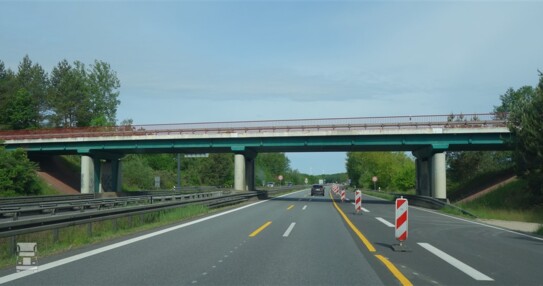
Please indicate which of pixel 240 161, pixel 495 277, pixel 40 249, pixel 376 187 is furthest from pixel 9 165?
pixel 376 187

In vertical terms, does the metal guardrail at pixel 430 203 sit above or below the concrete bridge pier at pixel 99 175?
below

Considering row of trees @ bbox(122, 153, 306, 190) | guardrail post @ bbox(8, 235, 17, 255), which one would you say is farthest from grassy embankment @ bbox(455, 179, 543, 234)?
row of trees @ bbox(122, 153, 306, 190)

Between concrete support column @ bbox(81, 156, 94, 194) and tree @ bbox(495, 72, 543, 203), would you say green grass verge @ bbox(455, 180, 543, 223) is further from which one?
concrete support column @ bbox(81, 156, 94, 194)

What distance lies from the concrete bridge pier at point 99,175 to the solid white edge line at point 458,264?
131 ft

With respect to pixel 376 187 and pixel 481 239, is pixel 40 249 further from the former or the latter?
pixel 376 187

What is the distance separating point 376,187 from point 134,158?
150 ft

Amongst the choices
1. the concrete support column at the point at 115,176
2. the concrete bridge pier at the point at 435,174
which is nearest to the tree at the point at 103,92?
the concrete support column at the point at 115,176

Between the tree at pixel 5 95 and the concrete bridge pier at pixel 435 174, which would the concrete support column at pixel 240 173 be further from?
the tree at pixel 5 95

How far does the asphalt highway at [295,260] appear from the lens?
25.3ft

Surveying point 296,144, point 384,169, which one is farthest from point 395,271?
point 384,169

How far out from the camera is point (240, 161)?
142 ft

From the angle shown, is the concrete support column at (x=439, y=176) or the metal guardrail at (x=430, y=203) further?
the concrete support column at (x=439, y=176)

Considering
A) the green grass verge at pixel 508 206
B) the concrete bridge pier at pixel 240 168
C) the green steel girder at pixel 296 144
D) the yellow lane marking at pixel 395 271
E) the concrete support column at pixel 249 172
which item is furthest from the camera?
the concrete support column at pixel 249 172

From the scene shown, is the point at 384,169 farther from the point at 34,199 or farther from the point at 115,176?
the point at 34,199
